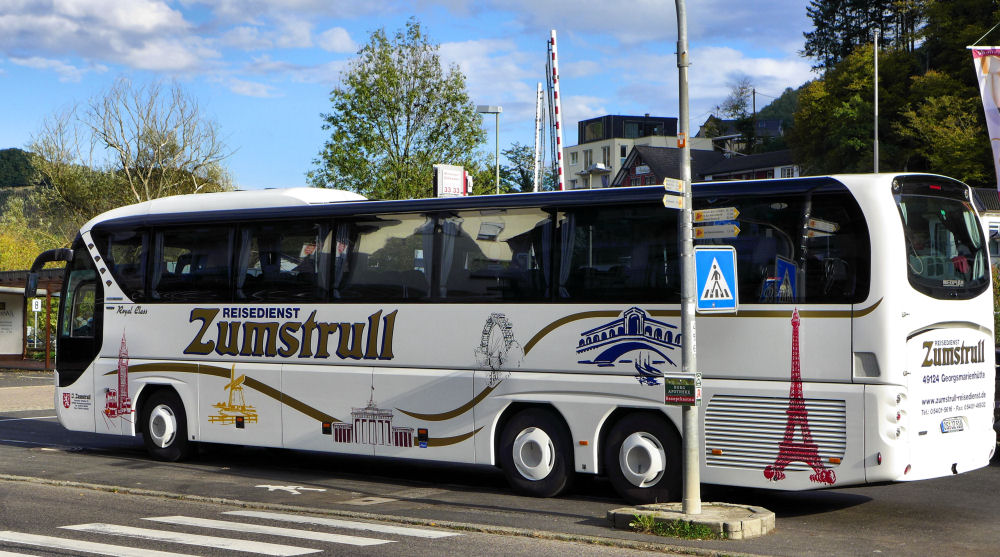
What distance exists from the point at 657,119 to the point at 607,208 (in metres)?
134

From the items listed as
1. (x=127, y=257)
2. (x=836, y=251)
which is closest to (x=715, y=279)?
(x=836, y=251)

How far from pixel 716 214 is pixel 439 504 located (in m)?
4.32

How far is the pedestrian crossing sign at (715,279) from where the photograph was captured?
10.3 m

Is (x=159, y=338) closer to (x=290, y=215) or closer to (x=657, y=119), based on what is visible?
(x=290, y=215)

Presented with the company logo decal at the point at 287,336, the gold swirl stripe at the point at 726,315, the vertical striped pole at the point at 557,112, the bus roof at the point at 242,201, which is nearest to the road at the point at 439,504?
the company logo decal at the point at 287,336

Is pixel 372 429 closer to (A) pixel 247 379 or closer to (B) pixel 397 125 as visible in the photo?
(A) pixel 247 379

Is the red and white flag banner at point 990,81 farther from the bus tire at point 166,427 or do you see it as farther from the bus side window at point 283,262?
the bus tire at point 166,427

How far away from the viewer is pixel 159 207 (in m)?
16.5

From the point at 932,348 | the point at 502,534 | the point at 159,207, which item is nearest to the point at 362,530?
the point at 502,534

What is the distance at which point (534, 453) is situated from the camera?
41.7 feet

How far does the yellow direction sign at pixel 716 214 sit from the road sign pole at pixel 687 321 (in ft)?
0.78

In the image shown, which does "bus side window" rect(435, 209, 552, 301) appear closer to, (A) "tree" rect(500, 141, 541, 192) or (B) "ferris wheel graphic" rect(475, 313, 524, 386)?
(B) "ferris wheel graphic" rect(475, 313, 524, 386)

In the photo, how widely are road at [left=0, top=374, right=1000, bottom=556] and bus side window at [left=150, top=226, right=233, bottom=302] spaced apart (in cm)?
236

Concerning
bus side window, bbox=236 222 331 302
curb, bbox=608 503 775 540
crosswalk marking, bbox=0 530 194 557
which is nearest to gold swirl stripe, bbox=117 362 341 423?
bus side window, bbox=236 222 331 302
